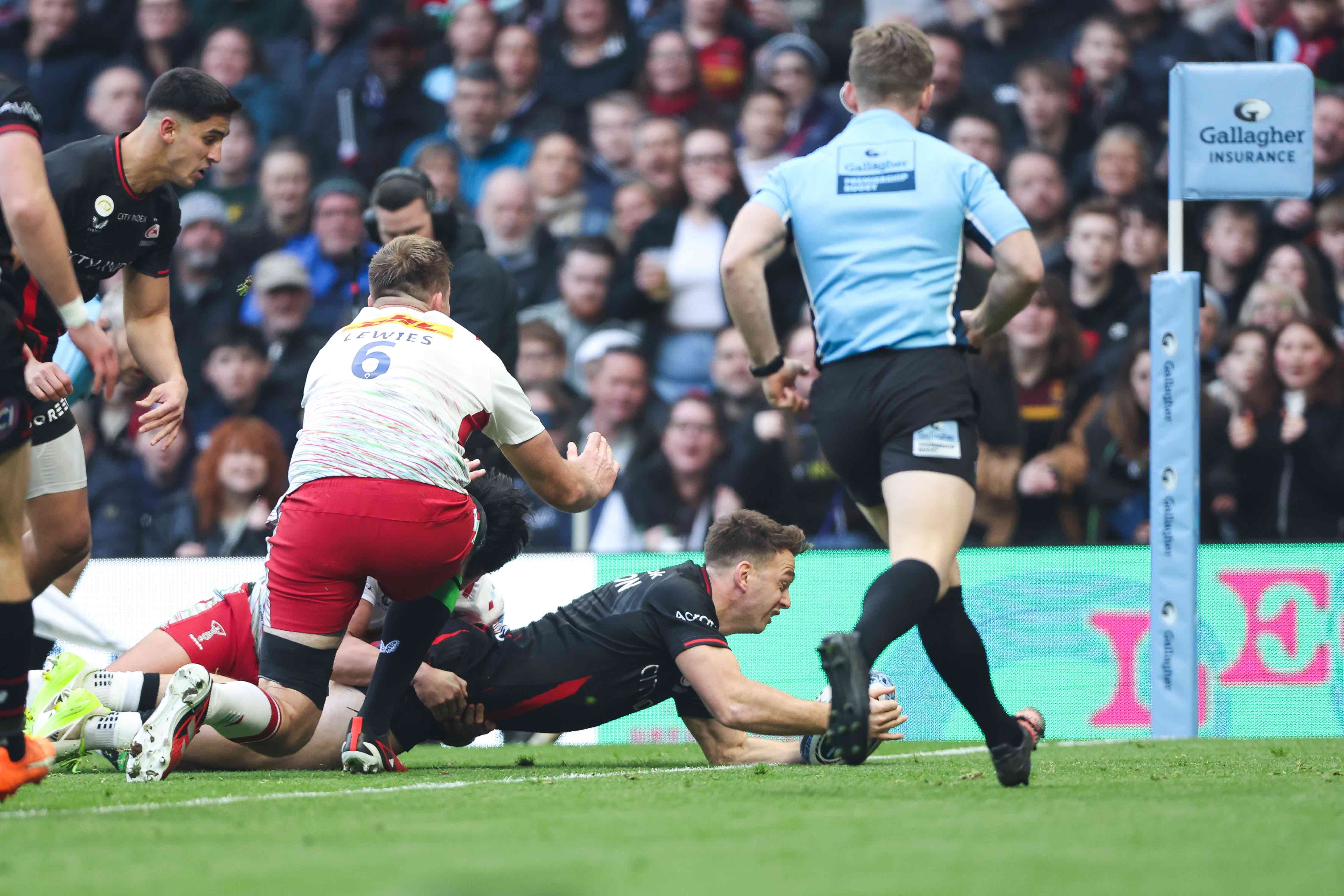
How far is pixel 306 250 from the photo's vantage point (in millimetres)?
10922

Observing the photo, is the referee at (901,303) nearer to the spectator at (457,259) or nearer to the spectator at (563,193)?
the spectator at (457,259)

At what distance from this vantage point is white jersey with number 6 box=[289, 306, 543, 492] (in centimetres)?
468

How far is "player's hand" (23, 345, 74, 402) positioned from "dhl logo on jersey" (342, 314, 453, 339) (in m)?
0.92

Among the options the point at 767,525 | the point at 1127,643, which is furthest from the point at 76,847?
the point at 1127,643

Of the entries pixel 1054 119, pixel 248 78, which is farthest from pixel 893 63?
pixel 248 78

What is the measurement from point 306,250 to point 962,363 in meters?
7.57

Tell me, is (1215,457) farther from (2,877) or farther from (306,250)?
(2,877)

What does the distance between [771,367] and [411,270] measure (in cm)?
125

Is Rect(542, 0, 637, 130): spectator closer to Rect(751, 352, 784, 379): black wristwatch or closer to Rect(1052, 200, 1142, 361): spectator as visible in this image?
Rect(1052, 200, 1142, 361): spectator

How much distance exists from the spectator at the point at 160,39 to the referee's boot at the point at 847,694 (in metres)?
9.17

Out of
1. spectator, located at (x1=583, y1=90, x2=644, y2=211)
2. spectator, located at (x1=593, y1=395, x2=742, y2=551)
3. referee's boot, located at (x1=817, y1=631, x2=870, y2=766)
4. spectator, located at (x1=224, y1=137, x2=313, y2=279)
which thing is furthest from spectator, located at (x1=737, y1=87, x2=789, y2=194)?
referee's boot, located at (x1=817, y1=631, x2=870, y2=766)

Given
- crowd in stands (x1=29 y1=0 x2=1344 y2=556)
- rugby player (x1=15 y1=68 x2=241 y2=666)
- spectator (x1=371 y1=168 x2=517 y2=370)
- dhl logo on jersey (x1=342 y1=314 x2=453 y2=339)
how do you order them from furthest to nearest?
crowd in stands (x1=29 y1=0 x2=1344 y2=556) < spectator (x1=371 y1=168 x2=517 y2=370) < dhl logo on jersey (x1=342 y1=314 x2=453 y2=339) < rugby player (x1=15 y1=68 x2=241 y2=666)

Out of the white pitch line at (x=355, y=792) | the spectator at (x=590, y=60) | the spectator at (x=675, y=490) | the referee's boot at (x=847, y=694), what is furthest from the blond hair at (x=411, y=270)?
the spectator at (x=590, y=60)

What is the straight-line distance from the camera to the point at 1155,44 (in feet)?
33.6
